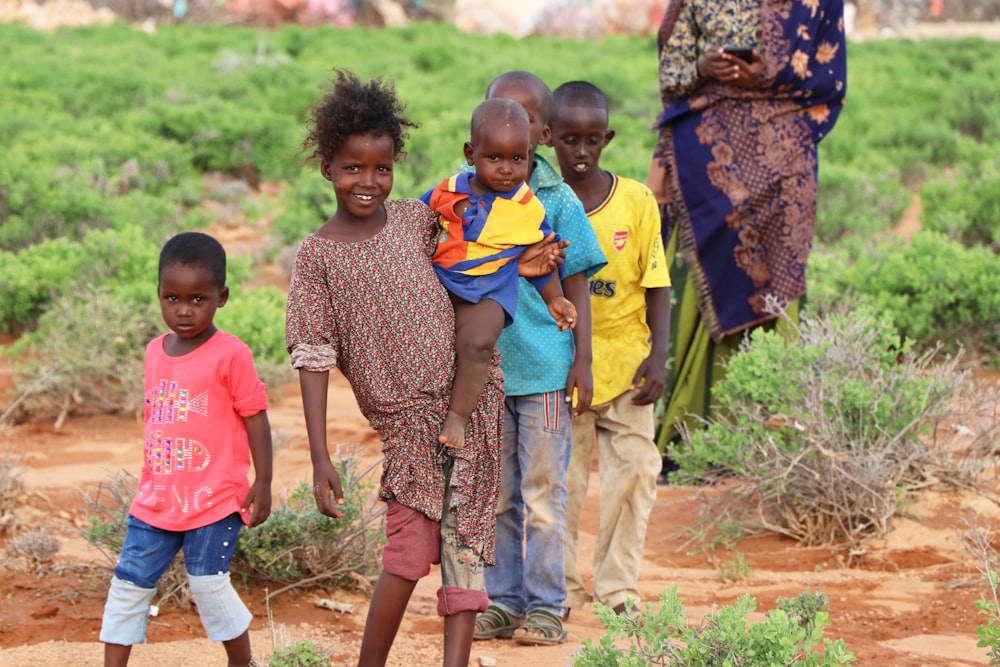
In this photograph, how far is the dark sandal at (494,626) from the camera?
3.62m

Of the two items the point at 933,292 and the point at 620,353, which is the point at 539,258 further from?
the point at 933,292

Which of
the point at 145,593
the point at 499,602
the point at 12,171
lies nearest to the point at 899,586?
the point at 499,602

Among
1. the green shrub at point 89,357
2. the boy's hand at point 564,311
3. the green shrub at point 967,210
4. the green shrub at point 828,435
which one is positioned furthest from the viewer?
the green shrub at point 967,210

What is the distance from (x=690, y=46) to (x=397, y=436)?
9.76 feet

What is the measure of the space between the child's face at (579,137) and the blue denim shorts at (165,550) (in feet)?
5.00

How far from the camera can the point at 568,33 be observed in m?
31.6

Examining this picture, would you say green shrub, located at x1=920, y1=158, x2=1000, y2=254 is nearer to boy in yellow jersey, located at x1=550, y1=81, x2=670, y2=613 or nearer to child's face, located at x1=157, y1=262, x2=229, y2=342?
boy in yellow jersey, located at x1=550, y1=81, x2=670, y2=613

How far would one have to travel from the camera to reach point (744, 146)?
5.32m

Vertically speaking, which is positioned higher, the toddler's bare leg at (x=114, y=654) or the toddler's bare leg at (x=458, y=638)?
the toddler's bare leg at (x=458, y=638)

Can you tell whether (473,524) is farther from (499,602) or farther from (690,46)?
(690,46)

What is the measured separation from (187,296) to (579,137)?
1.34 m

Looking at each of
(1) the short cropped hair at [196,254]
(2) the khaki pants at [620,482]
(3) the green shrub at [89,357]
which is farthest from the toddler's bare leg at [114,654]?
(3) the green shrub at [89,357]

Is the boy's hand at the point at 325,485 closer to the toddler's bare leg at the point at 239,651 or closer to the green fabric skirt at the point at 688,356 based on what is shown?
the toddler's bare leg at the point at 239,651

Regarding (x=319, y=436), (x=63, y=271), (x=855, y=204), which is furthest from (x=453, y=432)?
(x=855, y=204)
